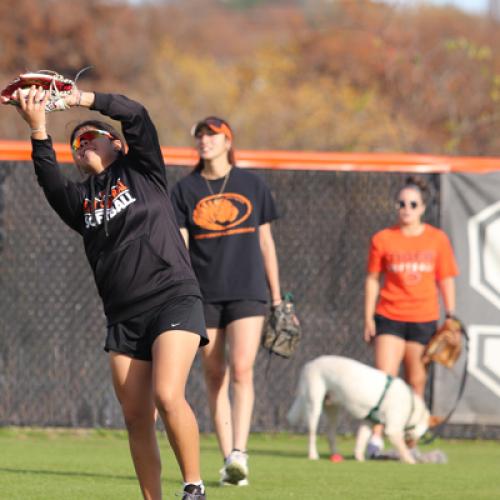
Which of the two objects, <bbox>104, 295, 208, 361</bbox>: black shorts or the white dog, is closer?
<bbox>104, 295, 208, 361</bbox>: black shorts

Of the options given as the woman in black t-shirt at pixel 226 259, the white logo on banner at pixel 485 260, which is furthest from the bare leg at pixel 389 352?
the woman in black t-shirt at pixel 226 259

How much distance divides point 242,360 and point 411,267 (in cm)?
207

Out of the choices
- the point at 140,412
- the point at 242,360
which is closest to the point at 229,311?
the point at 242,360

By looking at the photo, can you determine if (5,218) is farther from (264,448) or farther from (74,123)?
(74,123)

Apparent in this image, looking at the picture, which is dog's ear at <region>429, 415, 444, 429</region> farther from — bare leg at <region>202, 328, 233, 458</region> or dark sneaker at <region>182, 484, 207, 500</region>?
dark sneaker at <region>182, 484, 207, 500</region>

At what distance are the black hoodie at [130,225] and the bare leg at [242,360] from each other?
1.98 m

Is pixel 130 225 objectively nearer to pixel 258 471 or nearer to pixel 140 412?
pixel 140 412

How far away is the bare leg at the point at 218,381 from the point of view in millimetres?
7891

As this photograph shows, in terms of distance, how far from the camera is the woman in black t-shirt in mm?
7848

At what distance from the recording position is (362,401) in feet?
30.2

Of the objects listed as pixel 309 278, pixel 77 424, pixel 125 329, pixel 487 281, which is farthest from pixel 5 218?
pixel 125 329

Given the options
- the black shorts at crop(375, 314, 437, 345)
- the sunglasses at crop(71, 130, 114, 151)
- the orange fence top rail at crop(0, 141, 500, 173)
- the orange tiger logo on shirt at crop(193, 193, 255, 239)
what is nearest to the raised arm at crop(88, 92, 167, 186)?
the sunglasses at crop(71, 130, 114, 151)

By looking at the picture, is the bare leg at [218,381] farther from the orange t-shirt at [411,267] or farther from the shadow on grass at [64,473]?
the orange t-shirt at [411,267]

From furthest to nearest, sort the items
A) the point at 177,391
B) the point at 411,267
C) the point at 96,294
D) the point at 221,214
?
the point at 96,294 → the point at 411,267 → the point at 221,214 → the point at 177,391
